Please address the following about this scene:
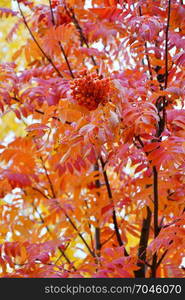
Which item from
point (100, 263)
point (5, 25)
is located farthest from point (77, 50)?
point (5, 25)

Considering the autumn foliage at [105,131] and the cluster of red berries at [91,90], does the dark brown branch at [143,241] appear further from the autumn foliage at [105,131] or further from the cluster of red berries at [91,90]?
the cluster of red berries at [91,90]

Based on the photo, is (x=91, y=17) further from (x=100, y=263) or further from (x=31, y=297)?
(x=31, y=297)

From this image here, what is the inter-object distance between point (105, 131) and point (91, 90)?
0.40 feet

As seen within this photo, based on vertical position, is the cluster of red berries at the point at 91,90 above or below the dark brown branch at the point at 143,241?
above

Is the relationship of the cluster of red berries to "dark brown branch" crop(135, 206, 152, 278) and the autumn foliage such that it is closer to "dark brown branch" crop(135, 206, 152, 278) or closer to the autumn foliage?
the autumn foliage

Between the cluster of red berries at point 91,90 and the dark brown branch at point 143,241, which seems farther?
the dark brown branch at point 143,241

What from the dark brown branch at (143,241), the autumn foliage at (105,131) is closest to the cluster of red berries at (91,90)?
the autumn foliage at (105,131)

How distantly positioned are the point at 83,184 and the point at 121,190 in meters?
0.32

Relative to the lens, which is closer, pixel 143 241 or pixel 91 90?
pixel 91 90

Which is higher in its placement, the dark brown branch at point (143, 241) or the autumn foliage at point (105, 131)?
the autumn foliage at point (105, 131)

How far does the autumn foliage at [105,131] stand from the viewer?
1317mm

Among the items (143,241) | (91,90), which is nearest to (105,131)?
(91,90)

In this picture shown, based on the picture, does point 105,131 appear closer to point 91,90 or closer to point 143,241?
point 91,90

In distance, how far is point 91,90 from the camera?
127cm
